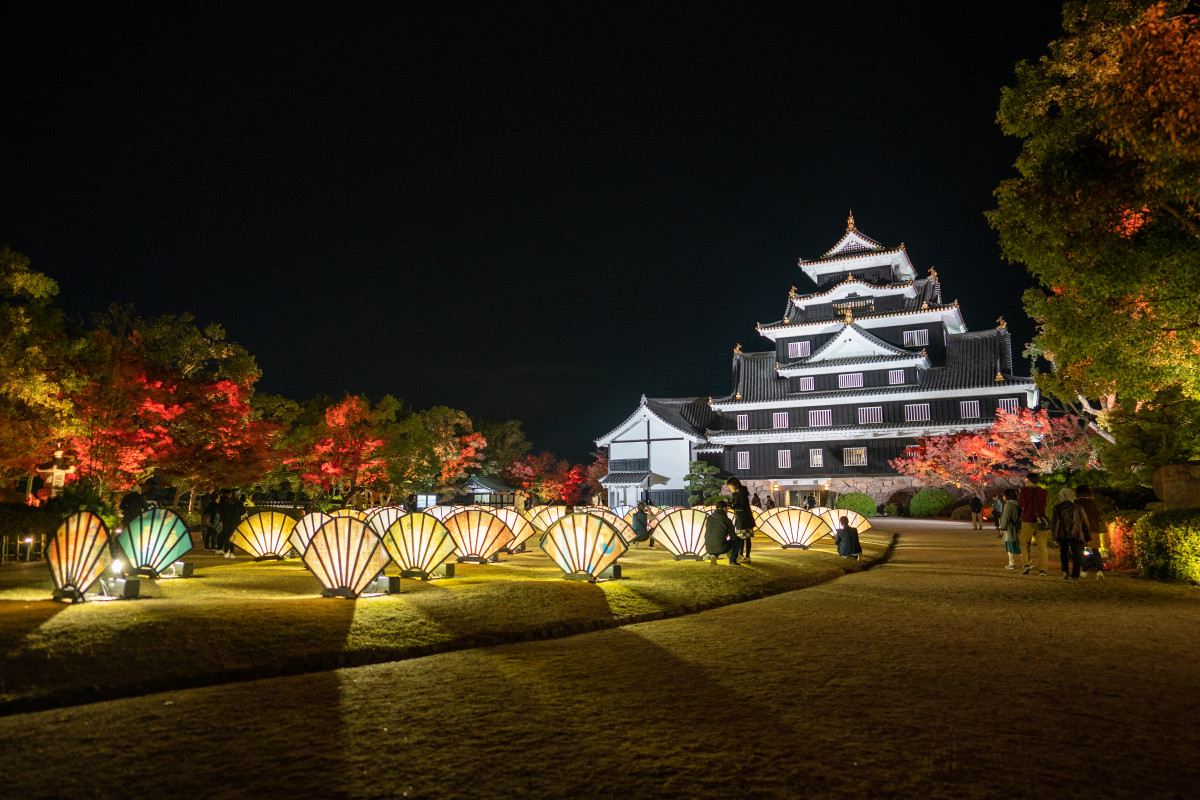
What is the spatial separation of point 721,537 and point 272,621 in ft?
25.4

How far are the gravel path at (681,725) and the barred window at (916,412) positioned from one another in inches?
1444

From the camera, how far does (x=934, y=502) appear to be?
121 ft

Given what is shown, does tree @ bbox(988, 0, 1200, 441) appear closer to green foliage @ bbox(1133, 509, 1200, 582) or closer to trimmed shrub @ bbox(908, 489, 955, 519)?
green foliage @ bbox(1133, 509, 1200, 582)

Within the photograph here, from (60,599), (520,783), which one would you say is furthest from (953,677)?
(60,599)

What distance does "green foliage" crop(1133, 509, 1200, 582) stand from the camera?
1044 cm

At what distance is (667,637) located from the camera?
269 inches

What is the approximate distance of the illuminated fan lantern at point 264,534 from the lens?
1381 centimetres

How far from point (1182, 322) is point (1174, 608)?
382 centimetres

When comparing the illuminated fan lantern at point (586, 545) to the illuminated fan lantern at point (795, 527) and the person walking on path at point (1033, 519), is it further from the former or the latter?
the illuminated fan lantern at point (795, 527)

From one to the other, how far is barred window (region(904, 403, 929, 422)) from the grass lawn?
33181mm

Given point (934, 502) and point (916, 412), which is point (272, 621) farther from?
point (916, 412)

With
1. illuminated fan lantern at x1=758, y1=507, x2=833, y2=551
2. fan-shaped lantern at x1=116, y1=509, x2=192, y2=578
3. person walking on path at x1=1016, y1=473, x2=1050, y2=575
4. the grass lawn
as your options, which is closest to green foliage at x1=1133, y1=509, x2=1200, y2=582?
person walking on path at x1=1016, y1=473, x2=1050, y2=575

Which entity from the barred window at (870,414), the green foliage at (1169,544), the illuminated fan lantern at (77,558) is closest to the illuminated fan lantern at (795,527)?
the green foliage at (1169,544)

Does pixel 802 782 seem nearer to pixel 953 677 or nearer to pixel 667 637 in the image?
pixel 953 677
